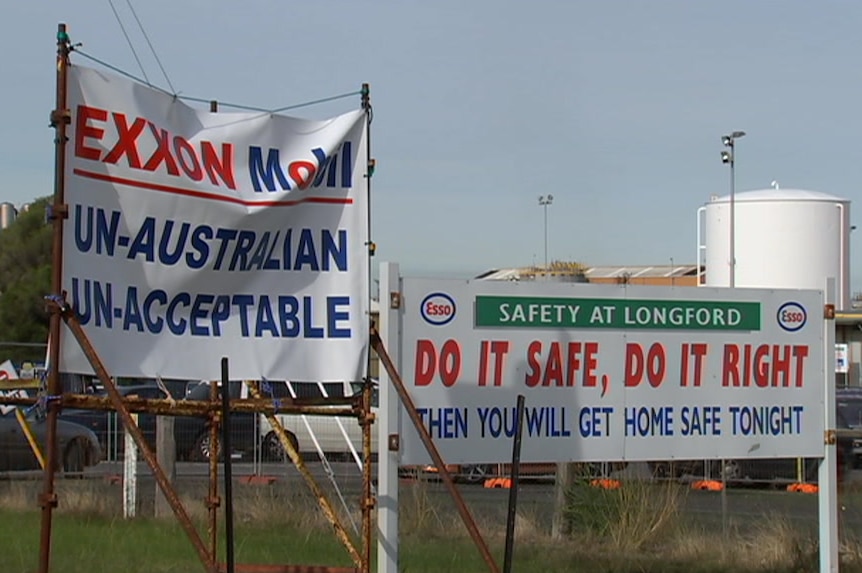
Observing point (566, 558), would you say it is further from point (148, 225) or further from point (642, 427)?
point (148, 225)

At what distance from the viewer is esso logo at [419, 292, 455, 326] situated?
8430 millimetres

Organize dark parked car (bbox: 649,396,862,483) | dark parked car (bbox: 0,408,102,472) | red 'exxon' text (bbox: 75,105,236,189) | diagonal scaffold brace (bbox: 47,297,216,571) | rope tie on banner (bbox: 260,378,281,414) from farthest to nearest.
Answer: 1. dark parked car (bbox: 0,408,102,472)
2. dark parked car (bbox: 649,396,862,483)
3. rope tie on banner (bbox: 260,378,281,414)
4. red 'exxon' text (bbox: 75,105,236,189)
5. diagonal scaffold brace (bbox: 47,297,216,571)

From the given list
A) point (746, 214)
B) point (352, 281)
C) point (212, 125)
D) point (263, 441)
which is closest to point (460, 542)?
point (352, 281)

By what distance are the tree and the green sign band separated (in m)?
35.4

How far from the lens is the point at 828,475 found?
9.87m

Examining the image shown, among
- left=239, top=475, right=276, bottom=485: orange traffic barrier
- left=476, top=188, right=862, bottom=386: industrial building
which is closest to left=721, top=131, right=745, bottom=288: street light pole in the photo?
left=476, top=188, right=862, bottom=386: industrial building

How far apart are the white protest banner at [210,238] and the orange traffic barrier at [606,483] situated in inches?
238

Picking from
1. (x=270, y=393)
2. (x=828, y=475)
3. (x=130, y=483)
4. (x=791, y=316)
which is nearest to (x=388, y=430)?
(x=270, y=393)

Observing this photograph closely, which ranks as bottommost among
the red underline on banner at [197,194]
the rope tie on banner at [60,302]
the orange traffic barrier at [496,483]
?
the orange traffic barrier at [496,483]

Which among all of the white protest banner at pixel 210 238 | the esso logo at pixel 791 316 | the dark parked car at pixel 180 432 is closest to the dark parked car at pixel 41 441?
the dark parked car at pixel 180 432

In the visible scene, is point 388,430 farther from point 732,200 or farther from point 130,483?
point 732,200

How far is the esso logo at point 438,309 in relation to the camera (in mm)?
8430

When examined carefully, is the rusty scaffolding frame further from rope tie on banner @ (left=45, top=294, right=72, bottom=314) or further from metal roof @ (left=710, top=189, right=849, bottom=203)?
metal roof @ (left=710, top=189, right=849, bottom=203)

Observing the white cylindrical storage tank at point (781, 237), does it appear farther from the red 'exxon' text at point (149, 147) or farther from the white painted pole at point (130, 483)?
the red 'exxon' text at point (149, 147)
